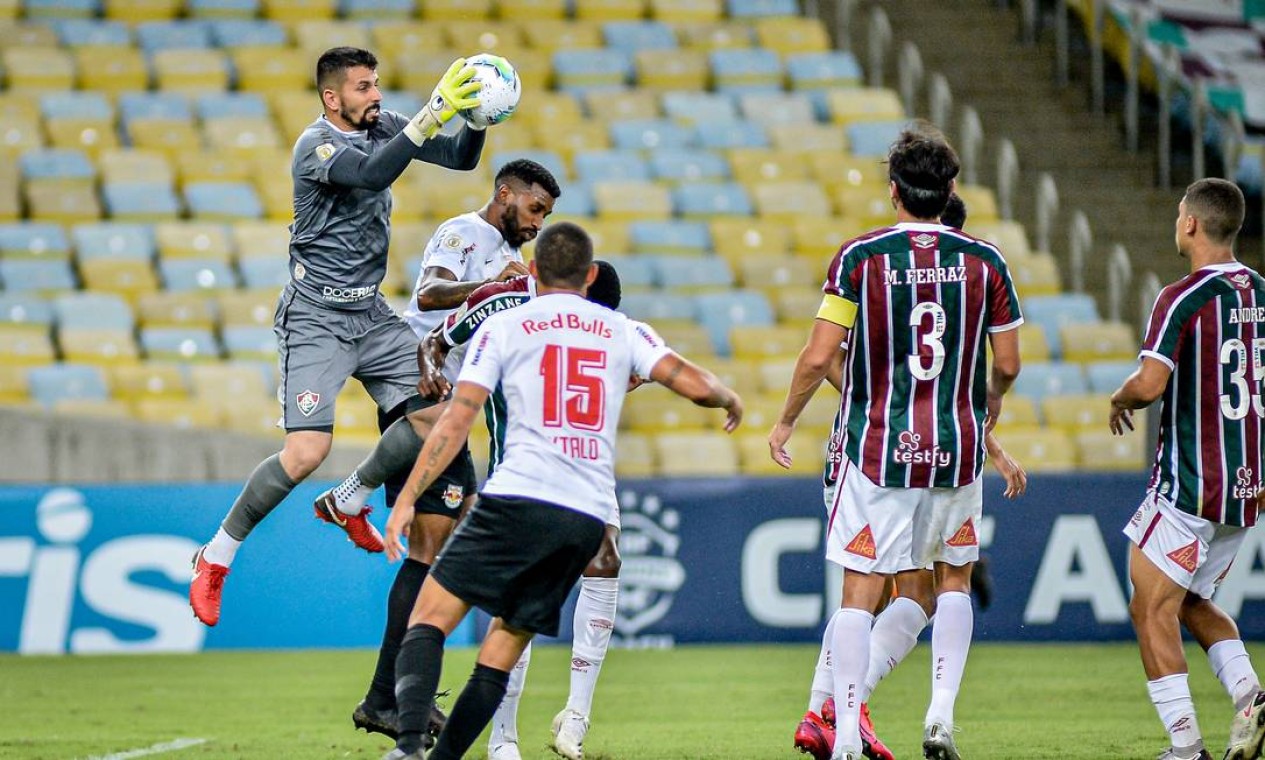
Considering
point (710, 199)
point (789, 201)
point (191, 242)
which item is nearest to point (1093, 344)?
point (789, 201)

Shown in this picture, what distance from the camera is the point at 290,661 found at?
12445 millimetres

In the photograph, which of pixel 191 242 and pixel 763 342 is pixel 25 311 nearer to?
pixel 191 242

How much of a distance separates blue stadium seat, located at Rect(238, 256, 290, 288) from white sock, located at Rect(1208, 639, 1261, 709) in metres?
9.70

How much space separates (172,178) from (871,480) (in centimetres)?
1099

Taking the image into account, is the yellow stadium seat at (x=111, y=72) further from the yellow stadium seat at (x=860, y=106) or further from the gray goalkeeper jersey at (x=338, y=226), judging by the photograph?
the gray goalkeeper jersey at (x=338, y=226)

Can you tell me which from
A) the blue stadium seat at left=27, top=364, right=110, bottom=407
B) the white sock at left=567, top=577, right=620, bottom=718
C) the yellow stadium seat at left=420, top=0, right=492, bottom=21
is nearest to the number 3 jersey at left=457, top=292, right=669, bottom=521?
the white sock at left=567, top=577, right=620, bottom=718

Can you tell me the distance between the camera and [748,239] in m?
16.6

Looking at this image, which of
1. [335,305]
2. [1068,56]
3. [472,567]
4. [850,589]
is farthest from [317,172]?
[1068,56]

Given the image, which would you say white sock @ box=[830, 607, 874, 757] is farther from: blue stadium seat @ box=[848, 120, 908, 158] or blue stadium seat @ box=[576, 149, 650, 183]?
blue stadium seat @ box=[848, 120, 908, 158]

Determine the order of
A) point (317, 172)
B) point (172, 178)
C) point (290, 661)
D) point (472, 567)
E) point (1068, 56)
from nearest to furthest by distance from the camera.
→ point (472, 567), point (317, 172), point (290, 661), point (172, 178), point (1068, 56)

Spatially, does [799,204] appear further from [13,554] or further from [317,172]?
[317,172]

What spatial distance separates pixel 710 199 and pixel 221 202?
4.37 metres

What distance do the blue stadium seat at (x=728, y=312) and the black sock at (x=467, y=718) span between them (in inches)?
369

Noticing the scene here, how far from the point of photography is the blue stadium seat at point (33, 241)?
51.1 feet
